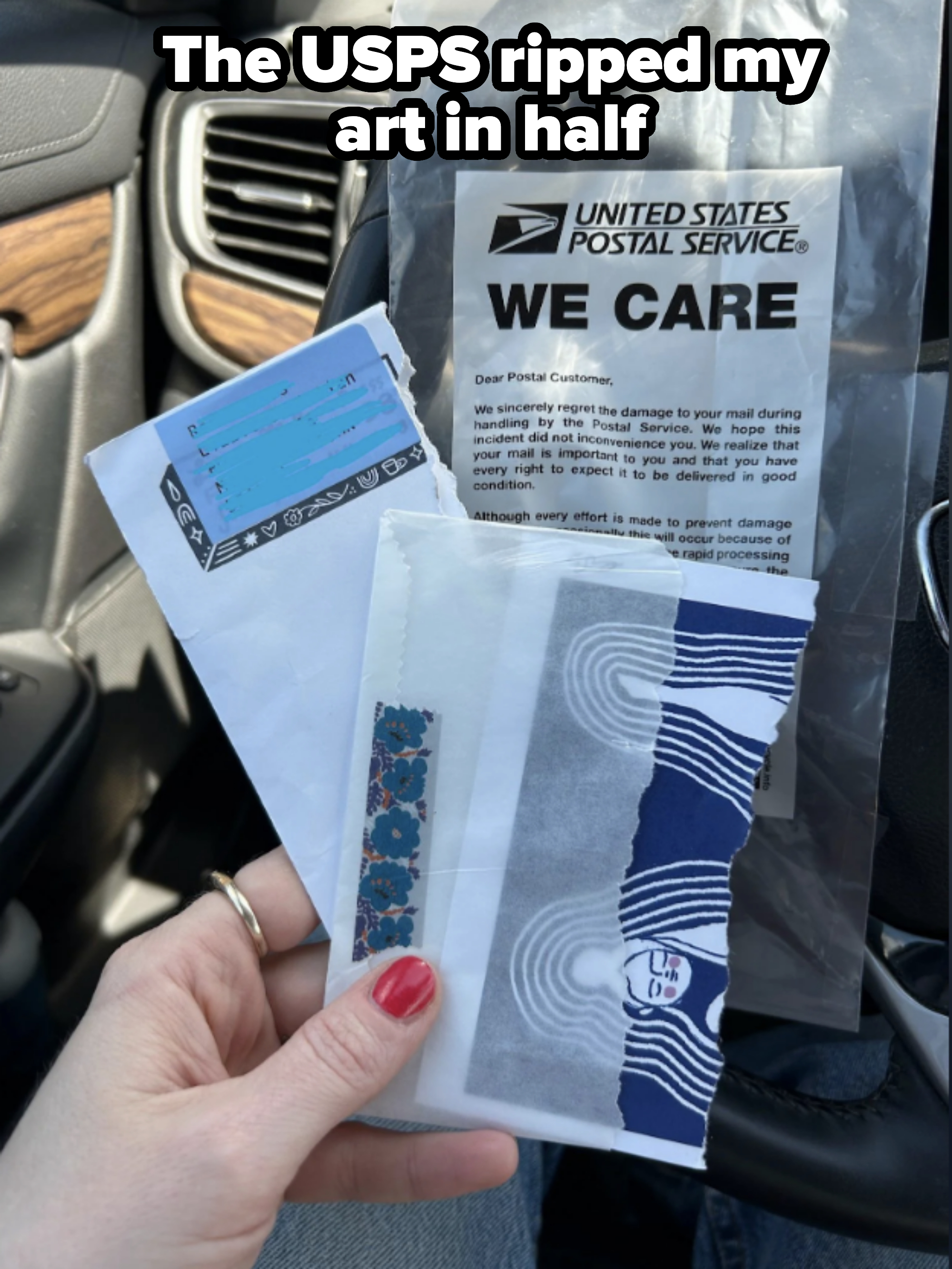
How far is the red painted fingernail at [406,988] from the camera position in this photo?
0.54 meters

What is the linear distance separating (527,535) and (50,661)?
0.54 meters

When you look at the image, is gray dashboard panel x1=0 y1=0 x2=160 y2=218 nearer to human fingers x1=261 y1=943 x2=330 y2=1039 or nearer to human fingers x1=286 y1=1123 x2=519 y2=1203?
human fingers x1=261 y1=943 x2=330 y2=1039

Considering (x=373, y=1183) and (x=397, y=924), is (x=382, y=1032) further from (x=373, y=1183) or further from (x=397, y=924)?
(x=373, y=1183)

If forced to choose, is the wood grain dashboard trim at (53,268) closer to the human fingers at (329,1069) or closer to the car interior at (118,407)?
the car interior at (118,407)

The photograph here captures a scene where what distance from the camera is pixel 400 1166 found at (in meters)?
0.61

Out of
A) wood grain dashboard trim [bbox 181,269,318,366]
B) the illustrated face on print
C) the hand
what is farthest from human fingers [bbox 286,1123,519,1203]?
wood grain dashboard trim [bbox 181,269,318,366]

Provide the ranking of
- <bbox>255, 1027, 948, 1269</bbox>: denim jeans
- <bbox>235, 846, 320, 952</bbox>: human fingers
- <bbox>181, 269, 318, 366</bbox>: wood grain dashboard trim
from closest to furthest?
<bbox>235, 846, 320, 952</bbox>: human fingers, <bbox>255, 1027, 948, 1269</bbox>: denim jeans, <bbox>181, 269, 318, 366</bbox>: wood grain dashboard trim

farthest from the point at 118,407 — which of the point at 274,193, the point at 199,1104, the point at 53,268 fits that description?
the point at 199,1104

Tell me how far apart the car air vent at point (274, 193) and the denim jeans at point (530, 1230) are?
79 centimetres

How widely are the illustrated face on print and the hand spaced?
4.4 inches

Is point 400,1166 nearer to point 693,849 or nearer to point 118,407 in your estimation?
point 693,849

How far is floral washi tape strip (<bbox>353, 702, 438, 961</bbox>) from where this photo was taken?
22.3 inches

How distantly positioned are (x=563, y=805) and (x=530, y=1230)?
485mm

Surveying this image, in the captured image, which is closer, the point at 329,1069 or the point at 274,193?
the point at 329,1069
